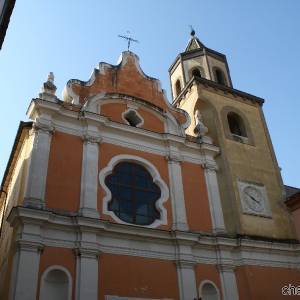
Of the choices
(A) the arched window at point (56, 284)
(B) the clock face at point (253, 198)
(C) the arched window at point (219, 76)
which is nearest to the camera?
(A) the arched window at point (56, 284)

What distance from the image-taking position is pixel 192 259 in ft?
44.1

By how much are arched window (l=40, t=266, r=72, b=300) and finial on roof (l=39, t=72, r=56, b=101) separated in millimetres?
6160

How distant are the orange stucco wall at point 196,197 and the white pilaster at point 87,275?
161 inches

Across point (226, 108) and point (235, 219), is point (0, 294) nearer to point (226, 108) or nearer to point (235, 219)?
point (235, 219)

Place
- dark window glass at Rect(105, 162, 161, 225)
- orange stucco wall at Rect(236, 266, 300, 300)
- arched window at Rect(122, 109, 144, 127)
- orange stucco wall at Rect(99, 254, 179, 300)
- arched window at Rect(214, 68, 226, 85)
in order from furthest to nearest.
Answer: arched window at Rect(214, 68, 226, 85), arched window at Rect(122, 109, 144, 127), dark window glass at Rect(105, 162, 161, 225), orange stucco wall at Rect(236, 266, 300, 300), orange stucco wall at Rect(99, 254, 179, 300)

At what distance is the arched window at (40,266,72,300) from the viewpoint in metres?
11.0

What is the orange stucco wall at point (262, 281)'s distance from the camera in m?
13.7

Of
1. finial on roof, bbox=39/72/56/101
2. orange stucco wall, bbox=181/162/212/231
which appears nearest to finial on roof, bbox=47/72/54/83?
finial on roof, bbox=39/72/56/101

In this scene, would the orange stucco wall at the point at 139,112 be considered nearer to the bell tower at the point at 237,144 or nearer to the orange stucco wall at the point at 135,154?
the orange stucco wall at the point at 135,154

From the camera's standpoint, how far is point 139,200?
1439cm

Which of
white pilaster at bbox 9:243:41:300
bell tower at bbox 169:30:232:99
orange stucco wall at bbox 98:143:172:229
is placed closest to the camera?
white pilaster at bbox 9:243:41:300

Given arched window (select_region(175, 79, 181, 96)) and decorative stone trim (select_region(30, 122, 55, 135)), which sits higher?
arched window (select_region(175, 79, 181, 96))

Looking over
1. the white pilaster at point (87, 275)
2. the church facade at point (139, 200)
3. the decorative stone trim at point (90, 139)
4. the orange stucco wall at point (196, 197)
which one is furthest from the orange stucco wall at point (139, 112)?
the white pilaster at point (87, 275)

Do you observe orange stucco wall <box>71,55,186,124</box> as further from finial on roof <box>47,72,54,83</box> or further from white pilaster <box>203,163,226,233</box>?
white pilaster <box>203,163,226,233</box>
